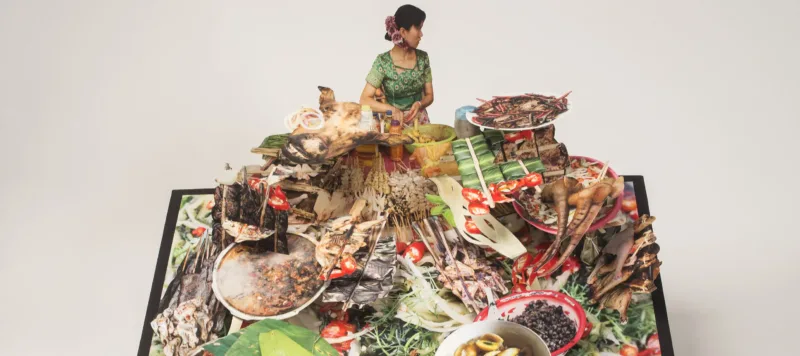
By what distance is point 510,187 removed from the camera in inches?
133

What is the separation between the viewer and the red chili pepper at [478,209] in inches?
132

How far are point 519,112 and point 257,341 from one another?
129 centimetres

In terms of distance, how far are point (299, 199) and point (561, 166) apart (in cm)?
103

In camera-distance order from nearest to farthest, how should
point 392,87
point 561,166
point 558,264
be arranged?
point 558,264 → point 561,166 → point 392,87

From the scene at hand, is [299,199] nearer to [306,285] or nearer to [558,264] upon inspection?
[306,285]

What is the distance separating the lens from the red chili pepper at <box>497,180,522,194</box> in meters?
3.37

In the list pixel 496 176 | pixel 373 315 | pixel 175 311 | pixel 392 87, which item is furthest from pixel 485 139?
pixel 175 311

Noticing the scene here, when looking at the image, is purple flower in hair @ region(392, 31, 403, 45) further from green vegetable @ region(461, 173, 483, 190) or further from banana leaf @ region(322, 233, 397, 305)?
banana leaf @ region(322, 233, 397, 305)

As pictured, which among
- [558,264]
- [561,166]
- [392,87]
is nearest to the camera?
[558,264]

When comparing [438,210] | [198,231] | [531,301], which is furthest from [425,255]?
[198,231]

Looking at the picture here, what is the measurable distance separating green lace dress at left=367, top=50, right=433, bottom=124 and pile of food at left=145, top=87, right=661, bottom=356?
11.5 inches

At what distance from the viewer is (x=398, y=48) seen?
3914mm

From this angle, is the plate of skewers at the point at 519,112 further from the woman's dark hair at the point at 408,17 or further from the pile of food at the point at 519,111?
the woman's dark hair at the point at 408,17

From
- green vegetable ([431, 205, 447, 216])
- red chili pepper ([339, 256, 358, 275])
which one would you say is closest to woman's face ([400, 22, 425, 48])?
green vegetable ([431, 205, 447, 216])
